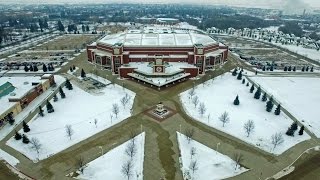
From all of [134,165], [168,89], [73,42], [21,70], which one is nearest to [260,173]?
[134,165]

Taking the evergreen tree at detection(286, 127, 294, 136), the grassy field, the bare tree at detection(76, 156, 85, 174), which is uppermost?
the grassy field

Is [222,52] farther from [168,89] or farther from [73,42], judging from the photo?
[73,42]

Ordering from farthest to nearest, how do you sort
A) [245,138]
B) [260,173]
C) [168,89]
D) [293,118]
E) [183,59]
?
[183,59], [168,89], [293,118], [245,138], [260,173]

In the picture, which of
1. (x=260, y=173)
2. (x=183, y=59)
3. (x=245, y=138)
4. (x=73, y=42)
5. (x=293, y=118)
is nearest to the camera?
(x=260, y=173)

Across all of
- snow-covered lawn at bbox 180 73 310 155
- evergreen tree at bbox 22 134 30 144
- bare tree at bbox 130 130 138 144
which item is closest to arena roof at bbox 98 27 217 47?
snow-covered lawn at bbox 180 73 310 155

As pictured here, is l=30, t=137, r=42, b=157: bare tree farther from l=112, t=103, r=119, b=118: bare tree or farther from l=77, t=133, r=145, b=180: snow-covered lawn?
l=112, t=103, r=119, b=118: bare tree

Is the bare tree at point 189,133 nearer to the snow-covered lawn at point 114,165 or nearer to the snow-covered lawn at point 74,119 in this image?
the snow-covered lawn at point 114,165
